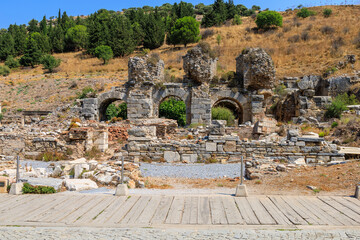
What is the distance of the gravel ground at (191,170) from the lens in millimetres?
8870

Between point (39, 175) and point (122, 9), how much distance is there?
113763mm

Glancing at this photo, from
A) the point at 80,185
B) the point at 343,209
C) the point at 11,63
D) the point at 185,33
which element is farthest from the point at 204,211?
the point at 11,63

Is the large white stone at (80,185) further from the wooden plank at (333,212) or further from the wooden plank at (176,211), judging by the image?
the wooden plank at (333,212)

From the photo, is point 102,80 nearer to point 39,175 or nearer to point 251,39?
point 251,39

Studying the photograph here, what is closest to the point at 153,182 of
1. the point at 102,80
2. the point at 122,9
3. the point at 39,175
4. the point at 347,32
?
the point at 39,175

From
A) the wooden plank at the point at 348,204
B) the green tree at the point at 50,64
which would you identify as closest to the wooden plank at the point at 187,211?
the wooden plank at the point at 348,204

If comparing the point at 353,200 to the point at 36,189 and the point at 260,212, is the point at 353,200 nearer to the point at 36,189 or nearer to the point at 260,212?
the point at 260,212

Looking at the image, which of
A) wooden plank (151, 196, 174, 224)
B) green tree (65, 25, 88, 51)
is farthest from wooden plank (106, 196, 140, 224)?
green tree (65, 25, 88, 51)

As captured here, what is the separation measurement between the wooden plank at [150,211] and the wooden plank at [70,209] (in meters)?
1.27

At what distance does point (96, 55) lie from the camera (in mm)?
46750

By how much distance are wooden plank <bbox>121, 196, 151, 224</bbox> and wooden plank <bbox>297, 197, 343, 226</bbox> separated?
303 centimetres

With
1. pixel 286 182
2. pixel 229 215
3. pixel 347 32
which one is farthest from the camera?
pixel 347 32

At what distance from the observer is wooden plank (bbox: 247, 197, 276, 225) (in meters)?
4.76

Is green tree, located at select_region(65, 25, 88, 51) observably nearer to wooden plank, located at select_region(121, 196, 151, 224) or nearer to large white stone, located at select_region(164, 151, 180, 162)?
large white stone, located at select_region(164, 151, 180, 162)
